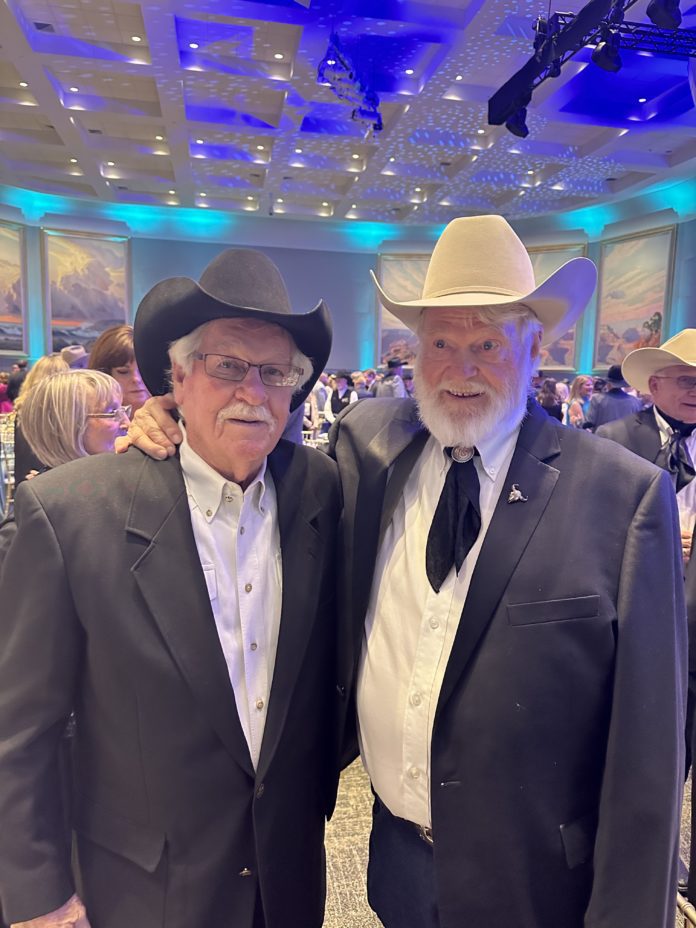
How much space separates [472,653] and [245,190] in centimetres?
1556

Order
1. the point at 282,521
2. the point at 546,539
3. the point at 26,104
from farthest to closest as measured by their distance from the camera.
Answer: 1. the point at 26,104
2. the point at 282,521
3. the point at 546,539

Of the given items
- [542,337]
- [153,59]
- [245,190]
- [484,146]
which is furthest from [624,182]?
[542,337]

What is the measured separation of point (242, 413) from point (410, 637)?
68 centimetres

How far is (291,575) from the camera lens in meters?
1.51

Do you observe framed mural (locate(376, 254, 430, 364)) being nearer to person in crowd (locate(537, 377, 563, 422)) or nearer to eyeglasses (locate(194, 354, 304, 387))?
person in crowd (locate(537, 377, 563, 422))

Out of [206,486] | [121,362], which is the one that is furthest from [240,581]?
[121,362]

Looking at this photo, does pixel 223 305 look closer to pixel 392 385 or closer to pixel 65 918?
pixel 65 918

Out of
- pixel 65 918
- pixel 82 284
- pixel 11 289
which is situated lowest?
pixel 65 918

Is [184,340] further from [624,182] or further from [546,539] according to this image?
[624,182]

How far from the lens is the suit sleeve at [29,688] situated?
1.31 meters

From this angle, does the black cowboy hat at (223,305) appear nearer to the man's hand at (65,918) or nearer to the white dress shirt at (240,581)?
the white dress shirt at (240,581)

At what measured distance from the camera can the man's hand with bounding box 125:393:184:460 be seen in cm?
150

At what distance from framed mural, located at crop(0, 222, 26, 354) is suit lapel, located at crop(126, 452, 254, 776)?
16.6m

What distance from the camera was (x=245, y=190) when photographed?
15.0 m
